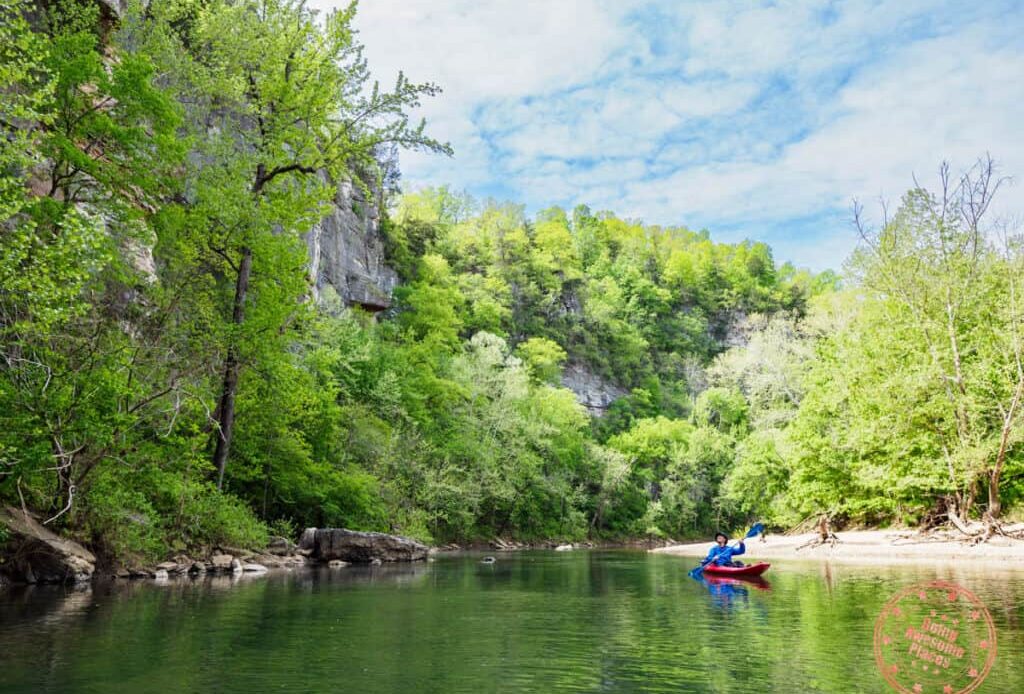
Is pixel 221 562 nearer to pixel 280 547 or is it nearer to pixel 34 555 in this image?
pixel 280 547

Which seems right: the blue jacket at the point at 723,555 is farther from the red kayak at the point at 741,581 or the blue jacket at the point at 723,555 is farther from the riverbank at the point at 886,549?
the riverbank at the point at 886,549

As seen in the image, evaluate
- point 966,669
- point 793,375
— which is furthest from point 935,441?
point 966,669

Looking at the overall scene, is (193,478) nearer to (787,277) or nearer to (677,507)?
(677,507)

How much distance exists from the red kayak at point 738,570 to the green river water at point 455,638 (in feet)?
8.04

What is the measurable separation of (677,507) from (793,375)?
2101 centimetres

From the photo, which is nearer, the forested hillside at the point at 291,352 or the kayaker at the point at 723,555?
the forested hillside at the point at 291,352

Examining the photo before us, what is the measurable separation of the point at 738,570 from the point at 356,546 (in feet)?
41.9

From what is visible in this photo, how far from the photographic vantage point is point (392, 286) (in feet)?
192

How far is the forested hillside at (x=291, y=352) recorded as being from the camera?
47.3 ft

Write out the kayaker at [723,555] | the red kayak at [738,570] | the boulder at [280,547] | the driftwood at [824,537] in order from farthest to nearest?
the driftwood at [824,537] < the boulder at [280,547] < the kayaker at [723,555] < the red kayak at [738,570]

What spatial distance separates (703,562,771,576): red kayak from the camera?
18156mm

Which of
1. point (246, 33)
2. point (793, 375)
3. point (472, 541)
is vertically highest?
point (246, 33)
